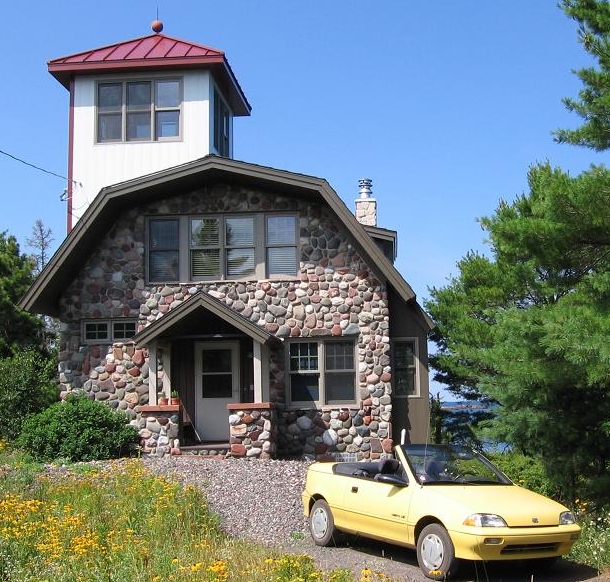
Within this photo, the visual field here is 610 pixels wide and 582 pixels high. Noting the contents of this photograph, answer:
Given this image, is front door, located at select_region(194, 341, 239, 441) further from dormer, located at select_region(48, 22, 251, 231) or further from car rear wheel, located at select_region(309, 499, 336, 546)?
car rear wheel, located at select_region(309, 499, 336, 546)

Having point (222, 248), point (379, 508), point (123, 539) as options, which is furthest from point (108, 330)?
point (379, 508)

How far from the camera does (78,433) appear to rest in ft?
58.2

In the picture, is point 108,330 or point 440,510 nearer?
point 440,510

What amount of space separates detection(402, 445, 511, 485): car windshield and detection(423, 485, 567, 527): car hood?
0.69ft

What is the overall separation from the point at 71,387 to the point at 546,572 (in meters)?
12.7

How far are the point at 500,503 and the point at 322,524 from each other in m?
2.61

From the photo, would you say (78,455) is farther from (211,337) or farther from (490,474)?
(490,474)

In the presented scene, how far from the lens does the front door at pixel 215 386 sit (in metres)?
19.5

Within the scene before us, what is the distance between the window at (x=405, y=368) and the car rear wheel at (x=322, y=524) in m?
8.52

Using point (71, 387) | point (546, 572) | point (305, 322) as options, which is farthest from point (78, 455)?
point (546, 572)

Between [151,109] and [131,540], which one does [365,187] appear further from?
[131,540]

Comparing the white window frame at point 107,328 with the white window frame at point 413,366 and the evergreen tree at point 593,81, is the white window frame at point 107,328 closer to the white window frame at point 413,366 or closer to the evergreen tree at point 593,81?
the white window frame at point 413,366

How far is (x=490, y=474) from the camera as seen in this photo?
1055 cm

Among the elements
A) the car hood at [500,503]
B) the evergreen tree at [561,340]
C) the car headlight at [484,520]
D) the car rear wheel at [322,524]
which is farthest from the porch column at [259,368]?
the car headlight at [484,520]
